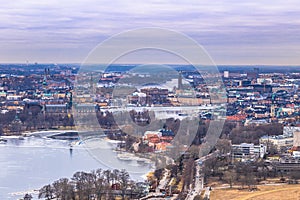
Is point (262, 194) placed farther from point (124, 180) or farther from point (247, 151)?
point (247, 151)

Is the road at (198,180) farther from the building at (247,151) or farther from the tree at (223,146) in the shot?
the building at (247,151)

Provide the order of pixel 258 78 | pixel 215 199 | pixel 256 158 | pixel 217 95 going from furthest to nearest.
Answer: pixel 258 78 → pixel 217 95 → pixel 256 158 → pixel 215 199

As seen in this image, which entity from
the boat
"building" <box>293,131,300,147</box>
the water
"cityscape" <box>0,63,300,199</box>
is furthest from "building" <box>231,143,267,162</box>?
the water

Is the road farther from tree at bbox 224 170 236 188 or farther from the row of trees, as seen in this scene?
the row of trees

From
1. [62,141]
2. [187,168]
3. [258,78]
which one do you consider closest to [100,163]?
[187,168]

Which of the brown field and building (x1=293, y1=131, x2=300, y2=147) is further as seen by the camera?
building (x1=293, y1=131, x2=300, y2=147)

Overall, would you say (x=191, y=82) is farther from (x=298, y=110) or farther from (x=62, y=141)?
(x=298, y=110)
